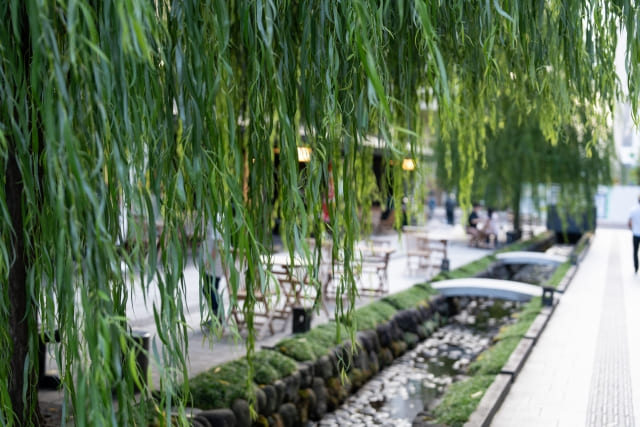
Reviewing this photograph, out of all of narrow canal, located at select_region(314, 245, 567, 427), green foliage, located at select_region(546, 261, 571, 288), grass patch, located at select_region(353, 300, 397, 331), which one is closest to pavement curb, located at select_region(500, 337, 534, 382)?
narrow canal, located at select_region(314, 245, 567, 427)

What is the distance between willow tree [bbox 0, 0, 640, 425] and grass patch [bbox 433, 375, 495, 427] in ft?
9.36

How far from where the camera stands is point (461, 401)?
655 cm

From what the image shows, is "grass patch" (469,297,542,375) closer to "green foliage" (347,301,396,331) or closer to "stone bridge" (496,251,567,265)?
"green foliage" (347,301,396,331)

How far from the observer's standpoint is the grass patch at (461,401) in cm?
603

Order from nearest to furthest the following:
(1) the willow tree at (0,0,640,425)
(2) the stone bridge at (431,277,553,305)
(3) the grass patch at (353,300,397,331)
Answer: (1) the willow tree at (0,0,640,425) → (3) the grass patch at (353,300,397,331) → (2) the stone bridge at (431,277,553,305)

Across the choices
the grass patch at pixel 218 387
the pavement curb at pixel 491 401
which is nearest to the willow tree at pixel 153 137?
the grass patch at pixel 218 387

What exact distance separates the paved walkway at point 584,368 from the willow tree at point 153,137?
348cm

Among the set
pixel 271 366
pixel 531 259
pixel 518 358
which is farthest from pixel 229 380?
pixel 531 259

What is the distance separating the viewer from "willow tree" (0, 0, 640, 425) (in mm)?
2350

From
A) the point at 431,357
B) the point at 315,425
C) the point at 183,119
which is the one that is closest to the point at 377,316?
the point at 431,357

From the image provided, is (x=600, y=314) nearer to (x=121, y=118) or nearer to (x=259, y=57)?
(x=259, y=57)

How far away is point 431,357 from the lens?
436 inches

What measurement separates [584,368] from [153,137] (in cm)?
671

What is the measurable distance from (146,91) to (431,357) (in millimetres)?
9079
